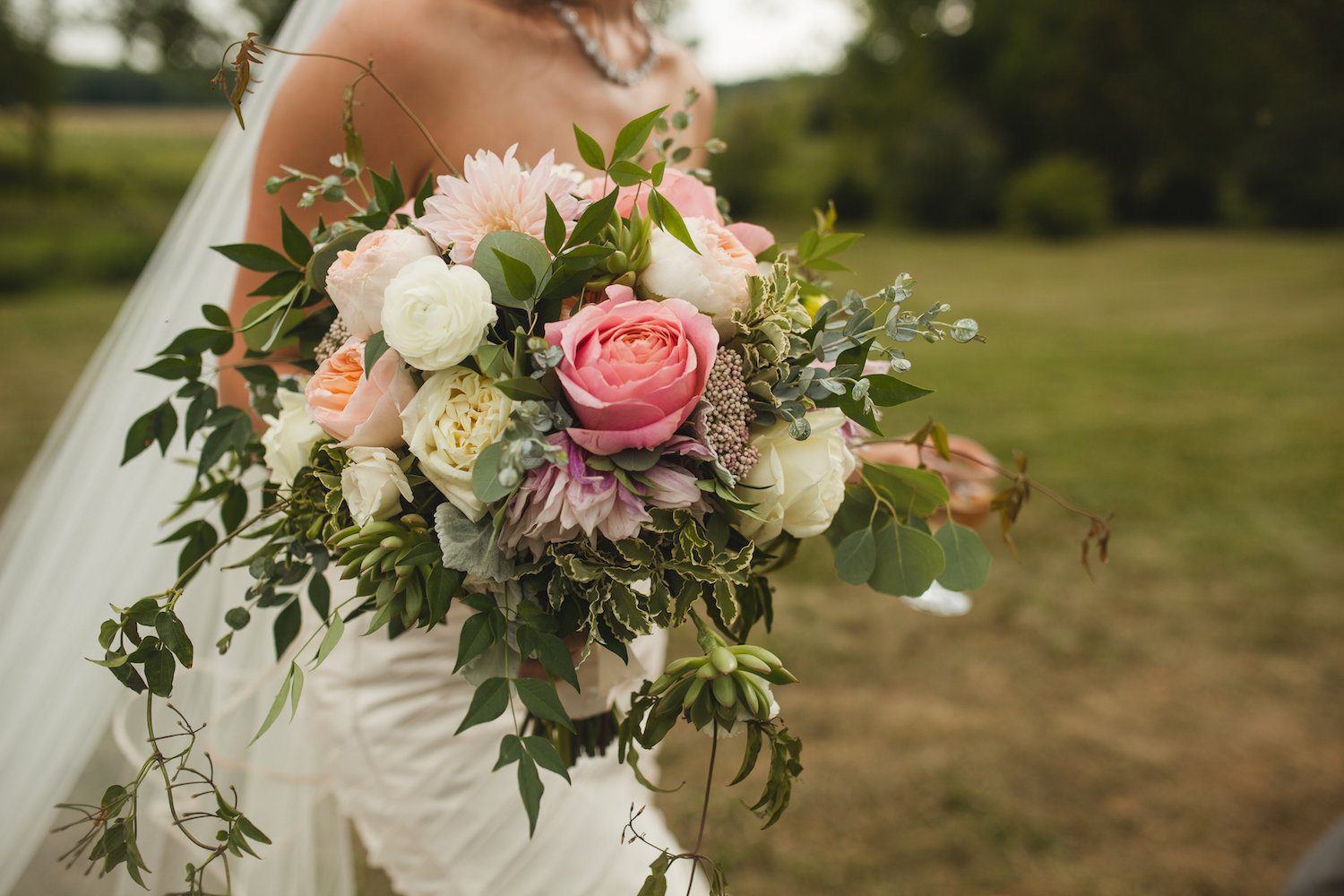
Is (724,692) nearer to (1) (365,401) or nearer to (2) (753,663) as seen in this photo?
(2) (753,663)

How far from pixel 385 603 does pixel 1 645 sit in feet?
4.74

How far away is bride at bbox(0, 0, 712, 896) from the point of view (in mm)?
1643

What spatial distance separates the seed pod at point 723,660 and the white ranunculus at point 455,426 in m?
0.31

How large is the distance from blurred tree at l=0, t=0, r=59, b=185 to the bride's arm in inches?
605

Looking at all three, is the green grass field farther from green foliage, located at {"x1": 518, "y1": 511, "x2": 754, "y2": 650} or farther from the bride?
green foliage, located at {"x1": 518, "y1": 511, "x2": 754, "y2": 650}

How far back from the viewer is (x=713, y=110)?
2.48 meters

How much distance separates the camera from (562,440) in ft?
3.42

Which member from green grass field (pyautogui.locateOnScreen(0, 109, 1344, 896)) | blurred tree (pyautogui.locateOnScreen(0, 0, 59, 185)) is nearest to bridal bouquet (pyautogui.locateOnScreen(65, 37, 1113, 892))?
green grass field (pyautogui.locateOnScreen(0, 109, 1344, 896))

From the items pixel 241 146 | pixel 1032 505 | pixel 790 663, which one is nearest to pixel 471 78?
pixel 241 146

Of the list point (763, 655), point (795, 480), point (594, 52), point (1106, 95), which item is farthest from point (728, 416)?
point (1106, 95)

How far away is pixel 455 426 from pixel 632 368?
22 centimetres

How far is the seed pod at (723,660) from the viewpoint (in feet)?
3.40

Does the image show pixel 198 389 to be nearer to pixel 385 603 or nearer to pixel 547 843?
pixel 385 603

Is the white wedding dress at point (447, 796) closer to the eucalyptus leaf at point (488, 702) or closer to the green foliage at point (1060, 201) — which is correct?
the eucalyptus leaf at point (488, 702)
